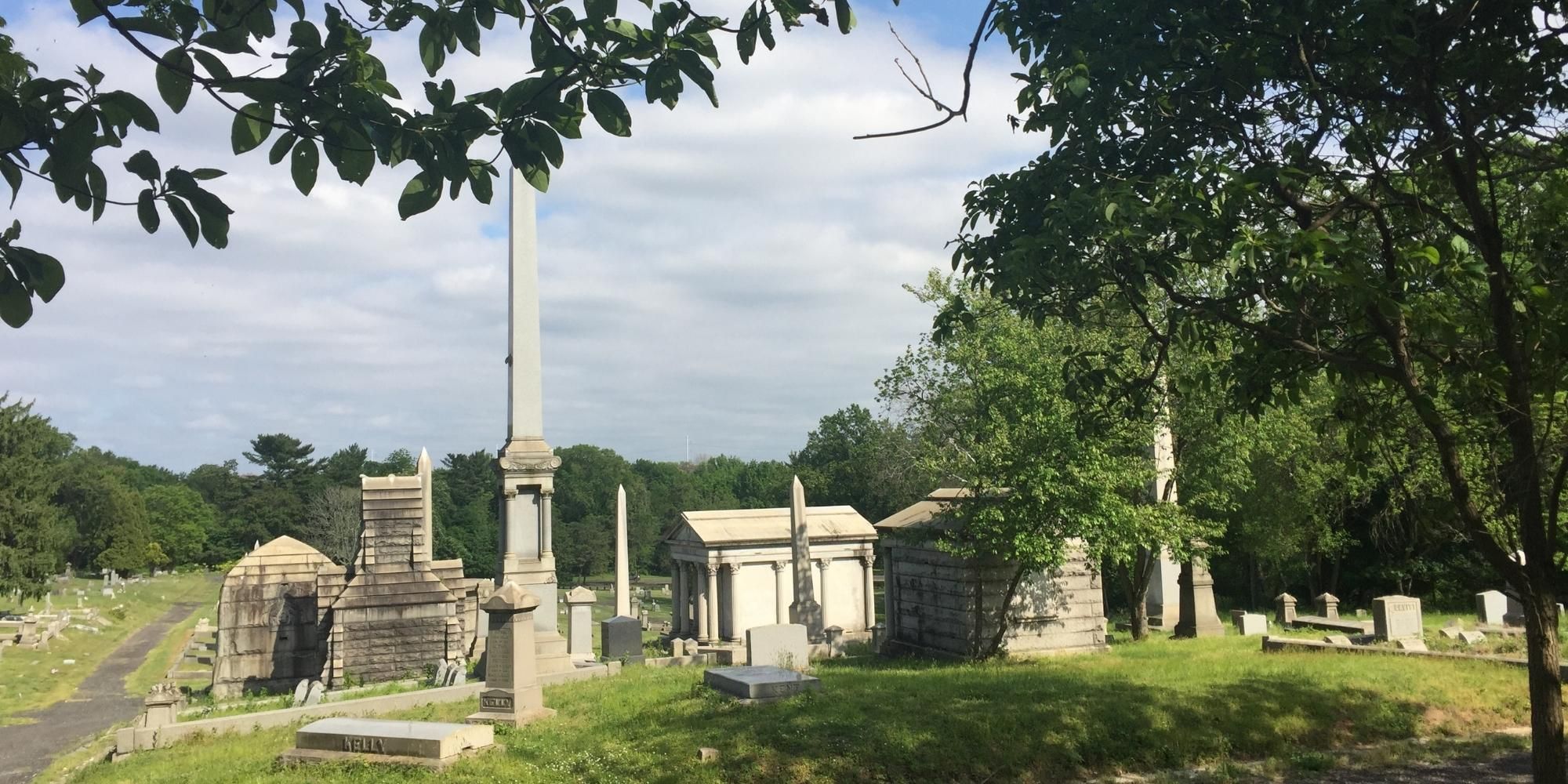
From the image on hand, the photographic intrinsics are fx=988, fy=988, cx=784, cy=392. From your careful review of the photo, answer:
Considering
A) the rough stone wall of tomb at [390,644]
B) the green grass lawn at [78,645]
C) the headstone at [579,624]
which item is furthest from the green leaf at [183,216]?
the green grass lawn at [78,645]

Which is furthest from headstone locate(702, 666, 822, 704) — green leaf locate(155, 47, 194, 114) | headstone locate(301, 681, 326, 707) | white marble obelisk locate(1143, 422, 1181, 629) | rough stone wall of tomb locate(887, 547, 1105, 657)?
white marble obelisk locate(1143, 422, 1181, 629)

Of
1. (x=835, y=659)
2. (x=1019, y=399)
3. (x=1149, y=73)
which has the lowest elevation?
(x=835, y=659)

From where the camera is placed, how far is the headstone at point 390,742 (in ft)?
34.7

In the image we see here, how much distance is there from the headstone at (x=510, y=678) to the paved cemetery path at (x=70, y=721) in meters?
7.39

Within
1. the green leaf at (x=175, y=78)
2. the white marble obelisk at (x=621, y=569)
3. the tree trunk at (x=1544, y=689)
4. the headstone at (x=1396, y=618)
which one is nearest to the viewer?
the green leaf at (x=175, y=78)

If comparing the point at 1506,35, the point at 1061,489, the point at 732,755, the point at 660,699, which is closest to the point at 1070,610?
the point at 1061,489

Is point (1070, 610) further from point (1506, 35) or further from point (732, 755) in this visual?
point (1506, 35)

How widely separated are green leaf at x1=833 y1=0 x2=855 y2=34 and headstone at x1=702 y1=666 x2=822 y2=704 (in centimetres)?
967

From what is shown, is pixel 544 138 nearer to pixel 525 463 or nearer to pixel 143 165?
pixel 143 165

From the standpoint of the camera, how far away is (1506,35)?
23.4ft

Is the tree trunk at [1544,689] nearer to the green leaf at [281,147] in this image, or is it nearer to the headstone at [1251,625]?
the green leaf at [281,147]

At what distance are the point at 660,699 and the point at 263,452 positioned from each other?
258ft

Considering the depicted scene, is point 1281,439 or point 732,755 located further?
point 1281,439

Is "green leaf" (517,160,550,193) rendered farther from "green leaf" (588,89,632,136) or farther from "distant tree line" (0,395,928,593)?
"distant tree line" (0,395,928,593)
